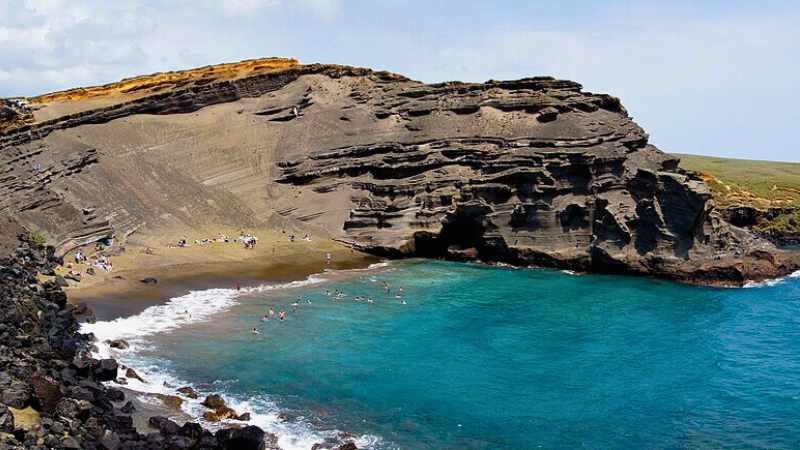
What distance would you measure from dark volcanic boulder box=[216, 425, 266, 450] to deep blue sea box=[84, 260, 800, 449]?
155 centimetres

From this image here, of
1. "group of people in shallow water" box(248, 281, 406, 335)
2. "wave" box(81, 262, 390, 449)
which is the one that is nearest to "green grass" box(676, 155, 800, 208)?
"group of people in shallow water" box(248, 281, 406, 335)

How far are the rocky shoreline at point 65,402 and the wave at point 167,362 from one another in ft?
2.39

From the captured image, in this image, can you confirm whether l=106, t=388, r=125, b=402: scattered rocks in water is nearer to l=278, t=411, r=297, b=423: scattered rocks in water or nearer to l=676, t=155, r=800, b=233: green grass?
l=278, t=411, r=297, b=423: scattered rocks in water

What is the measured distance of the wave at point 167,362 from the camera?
22406 millimetres

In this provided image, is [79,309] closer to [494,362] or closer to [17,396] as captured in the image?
[17,396]

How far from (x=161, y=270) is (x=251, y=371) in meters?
20.8

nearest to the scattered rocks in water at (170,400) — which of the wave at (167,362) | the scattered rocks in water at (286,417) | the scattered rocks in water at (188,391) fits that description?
the wave at (167,362)

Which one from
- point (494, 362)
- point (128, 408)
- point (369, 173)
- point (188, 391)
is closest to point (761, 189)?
point (369, 173)

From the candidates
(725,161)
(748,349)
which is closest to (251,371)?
(748,349)

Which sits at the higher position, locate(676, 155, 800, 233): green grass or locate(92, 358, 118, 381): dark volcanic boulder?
locate(676, 155, 800, 233): green grass

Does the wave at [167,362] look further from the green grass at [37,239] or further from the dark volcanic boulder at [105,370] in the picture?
the green grass at [37,239]

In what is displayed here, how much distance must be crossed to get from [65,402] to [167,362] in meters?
9.55

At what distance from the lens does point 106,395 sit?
2252 centimetres

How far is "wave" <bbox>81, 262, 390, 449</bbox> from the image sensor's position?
73.5ft
